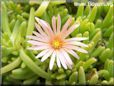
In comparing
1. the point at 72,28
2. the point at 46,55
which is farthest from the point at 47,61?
the point at 72,28

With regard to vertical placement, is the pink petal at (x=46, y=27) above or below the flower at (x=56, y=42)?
above

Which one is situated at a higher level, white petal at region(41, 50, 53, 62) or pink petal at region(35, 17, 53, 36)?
pink petal at region(35, 17, 53, 36)

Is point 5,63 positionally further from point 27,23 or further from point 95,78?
point 95,78

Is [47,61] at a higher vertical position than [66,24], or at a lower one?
lower

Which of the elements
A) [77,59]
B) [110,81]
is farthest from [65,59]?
[110,81]

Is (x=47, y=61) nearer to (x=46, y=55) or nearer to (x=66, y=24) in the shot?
(x=46, y=55)

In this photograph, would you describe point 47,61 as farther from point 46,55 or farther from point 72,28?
point 72,28
